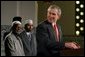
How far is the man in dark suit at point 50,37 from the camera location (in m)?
1.13

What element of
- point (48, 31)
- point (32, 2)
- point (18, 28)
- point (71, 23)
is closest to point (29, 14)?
point (32, 2)

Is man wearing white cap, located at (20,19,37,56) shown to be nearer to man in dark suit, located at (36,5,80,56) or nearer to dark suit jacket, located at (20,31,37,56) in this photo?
dark suit jacket, located at (20,31,37,56)

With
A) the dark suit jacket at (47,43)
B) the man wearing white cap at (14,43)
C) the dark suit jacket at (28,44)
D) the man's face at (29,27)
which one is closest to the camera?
the dark suit jacket at (47,43)

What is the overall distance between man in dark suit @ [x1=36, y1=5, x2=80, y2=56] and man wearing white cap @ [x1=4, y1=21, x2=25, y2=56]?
13.3 inches

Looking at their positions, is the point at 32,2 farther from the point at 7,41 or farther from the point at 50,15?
the point at 50,15

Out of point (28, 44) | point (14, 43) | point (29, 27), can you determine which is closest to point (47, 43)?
point (14, 43)

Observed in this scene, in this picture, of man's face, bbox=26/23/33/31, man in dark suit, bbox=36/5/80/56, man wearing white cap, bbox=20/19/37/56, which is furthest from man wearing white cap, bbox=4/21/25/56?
man in dark suit, bbox=36/5/80/56

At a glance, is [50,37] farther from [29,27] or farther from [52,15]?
[29,27]

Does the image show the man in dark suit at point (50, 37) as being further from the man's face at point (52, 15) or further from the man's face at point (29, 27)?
the man's face at point (29, 27)

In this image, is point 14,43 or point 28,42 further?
point 28,42

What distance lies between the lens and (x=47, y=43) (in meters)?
1.13

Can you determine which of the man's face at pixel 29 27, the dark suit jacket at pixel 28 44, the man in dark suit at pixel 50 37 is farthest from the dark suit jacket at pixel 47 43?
the man's face at pixel 29 27

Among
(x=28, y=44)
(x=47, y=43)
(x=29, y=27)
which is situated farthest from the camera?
(x=29, y=27)

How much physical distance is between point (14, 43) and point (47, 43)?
0.42 m
